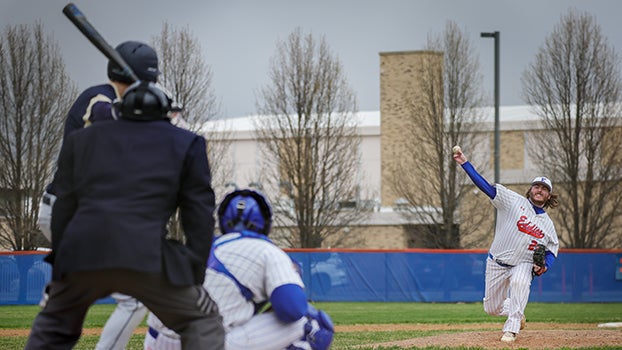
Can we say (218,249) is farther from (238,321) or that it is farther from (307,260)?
(307,260)

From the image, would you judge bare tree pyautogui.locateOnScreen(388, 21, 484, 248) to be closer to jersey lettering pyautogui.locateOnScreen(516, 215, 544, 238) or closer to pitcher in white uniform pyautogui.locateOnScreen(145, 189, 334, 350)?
jersey lettering pyautogui.locateOnScreen(516, 215, 544, 238)

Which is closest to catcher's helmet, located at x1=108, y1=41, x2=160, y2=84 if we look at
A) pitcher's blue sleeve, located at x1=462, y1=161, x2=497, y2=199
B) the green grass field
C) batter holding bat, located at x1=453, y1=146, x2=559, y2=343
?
pitcher's blue sleeve, located at x1=462, y1=161, x2=497, y2=199

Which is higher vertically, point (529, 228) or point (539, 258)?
point (529, 228)

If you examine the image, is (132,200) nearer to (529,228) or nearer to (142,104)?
(142,104)

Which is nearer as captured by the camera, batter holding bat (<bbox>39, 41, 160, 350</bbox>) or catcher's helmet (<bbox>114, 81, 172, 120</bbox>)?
catcher's helmet (<bbox>114, 81, 172, 120</bbox>)

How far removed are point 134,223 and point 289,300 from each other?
105 cm

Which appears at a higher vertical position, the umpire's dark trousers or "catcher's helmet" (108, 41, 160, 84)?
"catcher's helmet" (108, 41, 160, 84)

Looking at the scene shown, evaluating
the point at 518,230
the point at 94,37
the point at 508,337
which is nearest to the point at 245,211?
the point at 94,37

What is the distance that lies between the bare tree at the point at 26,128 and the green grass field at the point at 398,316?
27.2ft

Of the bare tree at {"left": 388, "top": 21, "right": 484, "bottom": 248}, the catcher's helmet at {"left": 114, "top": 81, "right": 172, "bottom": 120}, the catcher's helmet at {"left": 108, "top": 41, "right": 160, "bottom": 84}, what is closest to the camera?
the catcher's helmet at {"left": 114, "top": 81, "right": 172, "bottom": 120}

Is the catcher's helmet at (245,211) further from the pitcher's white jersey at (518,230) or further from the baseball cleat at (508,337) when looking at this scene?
the pitcher's white jersey at (518,230)

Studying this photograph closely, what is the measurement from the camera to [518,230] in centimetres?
1213

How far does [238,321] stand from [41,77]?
29057 millimetres

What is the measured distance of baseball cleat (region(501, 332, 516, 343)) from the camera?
1145cm
